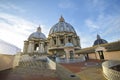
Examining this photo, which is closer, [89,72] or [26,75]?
[26,75]

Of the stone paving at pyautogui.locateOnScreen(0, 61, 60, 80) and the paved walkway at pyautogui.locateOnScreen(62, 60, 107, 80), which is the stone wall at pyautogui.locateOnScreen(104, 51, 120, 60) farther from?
the stone paving at pyautogui.locateOnScreen(0, 61, 60, 80)

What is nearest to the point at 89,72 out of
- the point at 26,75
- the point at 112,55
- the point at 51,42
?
the point at 26,75

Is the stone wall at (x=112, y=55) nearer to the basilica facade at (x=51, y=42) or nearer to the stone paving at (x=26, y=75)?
the stone paving at (x=26, y=75)

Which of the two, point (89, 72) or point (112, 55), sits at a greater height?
point (112, 55)

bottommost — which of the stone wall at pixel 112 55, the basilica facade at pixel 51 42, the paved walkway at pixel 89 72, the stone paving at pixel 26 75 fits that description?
the paved walkway at pixel 89 72

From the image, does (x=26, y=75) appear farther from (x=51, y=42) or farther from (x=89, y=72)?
(x=51, y=42)

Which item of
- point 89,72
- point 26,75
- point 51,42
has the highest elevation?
point 51,42

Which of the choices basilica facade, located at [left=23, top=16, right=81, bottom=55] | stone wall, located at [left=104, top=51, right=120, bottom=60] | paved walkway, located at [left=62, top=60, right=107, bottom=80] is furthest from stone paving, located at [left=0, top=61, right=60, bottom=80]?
basilica facade, located at [left=23, top=16, right=81, bottom=55]

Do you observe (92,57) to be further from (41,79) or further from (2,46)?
(2,46)

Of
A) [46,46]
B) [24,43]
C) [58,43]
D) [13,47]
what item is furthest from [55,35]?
[13,47]

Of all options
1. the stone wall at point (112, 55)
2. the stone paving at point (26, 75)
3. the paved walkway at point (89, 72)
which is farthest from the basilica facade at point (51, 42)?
the stone paving at point (26, 75)

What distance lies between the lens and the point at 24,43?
36531 mm

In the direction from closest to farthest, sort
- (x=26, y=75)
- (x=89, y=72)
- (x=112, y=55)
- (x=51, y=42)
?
(x=26, y=75) → (x=89, y=72) → (x=112, y=55) → (x=51, y=42)

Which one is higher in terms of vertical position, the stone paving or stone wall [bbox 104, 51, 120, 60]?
stone wall [bbox 104, 51, 120, 60]
